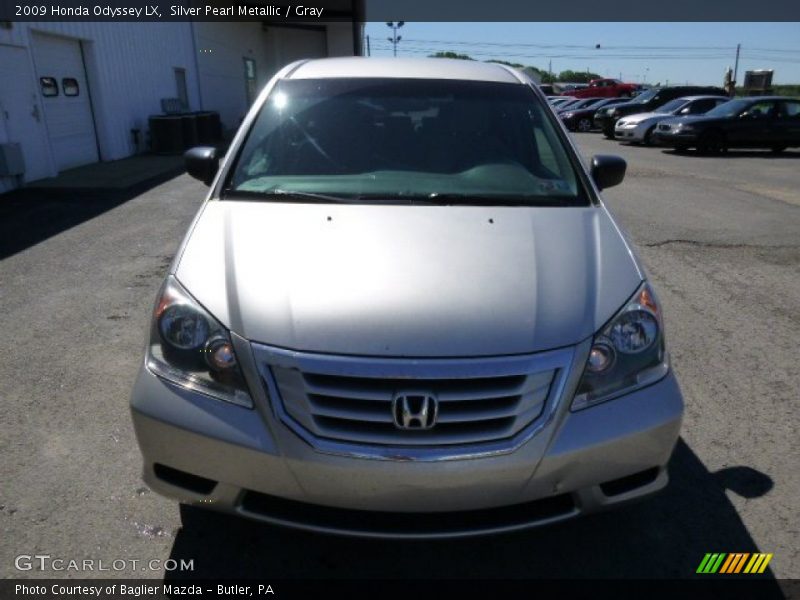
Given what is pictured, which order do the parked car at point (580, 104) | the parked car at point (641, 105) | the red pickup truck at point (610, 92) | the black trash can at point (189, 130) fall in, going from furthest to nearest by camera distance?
the red pickup truck at point (610, 92)
the parked car at point (580, 104)
the parked car at point (641, 105)
the black trash can at point (189, 130)

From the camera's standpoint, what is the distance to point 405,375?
76.9 inches

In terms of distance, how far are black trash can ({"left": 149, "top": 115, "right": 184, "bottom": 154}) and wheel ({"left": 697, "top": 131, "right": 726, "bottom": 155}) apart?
530 inches

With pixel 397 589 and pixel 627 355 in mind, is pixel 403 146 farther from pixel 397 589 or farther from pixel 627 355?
pixel 397 589

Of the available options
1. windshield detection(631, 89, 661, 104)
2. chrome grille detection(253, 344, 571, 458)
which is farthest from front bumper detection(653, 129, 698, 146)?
chrome grille detection(253, 344, 571, 458)

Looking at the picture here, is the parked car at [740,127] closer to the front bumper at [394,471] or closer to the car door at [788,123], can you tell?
the car door at [788,123]

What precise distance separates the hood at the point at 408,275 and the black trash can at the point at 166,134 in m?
14.4

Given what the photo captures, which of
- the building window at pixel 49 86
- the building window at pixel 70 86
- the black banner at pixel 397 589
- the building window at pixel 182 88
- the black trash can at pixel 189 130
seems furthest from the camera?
the building window at pixel 182 88

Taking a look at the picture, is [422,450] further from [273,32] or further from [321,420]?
[273,32]

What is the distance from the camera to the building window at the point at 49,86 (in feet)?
38.2

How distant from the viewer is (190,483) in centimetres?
214

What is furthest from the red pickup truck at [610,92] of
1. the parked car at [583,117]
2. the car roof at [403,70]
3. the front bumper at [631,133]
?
the car roof at [403,70]

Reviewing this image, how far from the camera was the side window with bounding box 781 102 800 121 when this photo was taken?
1736 cm

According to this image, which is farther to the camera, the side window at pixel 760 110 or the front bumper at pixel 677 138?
the side window at pixel 760 110

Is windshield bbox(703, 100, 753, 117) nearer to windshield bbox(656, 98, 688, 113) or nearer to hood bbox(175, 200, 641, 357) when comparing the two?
windshield bbox(656, 98, 688, 113)
